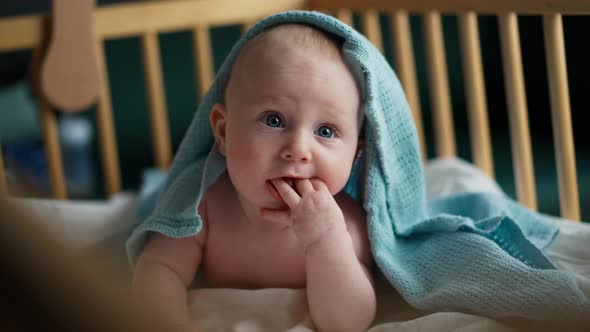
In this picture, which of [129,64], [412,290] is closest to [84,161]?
[129,64]

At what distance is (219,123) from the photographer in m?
1.12

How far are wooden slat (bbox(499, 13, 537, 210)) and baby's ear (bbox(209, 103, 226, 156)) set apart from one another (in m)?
0.53

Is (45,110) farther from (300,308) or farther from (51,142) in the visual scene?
(300,308)

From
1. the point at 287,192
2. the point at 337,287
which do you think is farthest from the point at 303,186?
the point at 337,287

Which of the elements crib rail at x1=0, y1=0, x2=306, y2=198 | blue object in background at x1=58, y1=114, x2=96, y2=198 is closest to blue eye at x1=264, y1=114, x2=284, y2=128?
crib rail at x1=0, y1=0, x2=306, y2=198

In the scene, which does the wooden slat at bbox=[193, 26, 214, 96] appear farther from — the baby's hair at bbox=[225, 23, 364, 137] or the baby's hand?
the baby's hand

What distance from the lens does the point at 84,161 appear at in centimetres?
246

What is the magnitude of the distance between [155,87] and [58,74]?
8.6 inches

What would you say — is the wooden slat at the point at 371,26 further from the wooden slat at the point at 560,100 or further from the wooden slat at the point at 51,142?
the wooden slat at the point at 51,142

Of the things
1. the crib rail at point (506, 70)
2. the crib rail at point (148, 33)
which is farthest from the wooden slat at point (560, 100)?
the crib rail at point (148, 33)

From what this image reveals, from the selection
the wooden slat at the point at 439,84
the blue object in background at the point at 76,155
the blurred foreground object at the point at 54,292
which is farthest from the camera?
the blue object in background at the point at 76,155

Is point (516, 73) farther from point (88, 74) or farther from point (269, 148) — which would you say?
point (88, 74)

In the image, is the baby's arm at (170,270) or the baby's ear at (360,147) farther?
the baby's ear at (360,147)

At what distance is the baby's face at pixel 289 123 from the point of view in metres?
1.00
